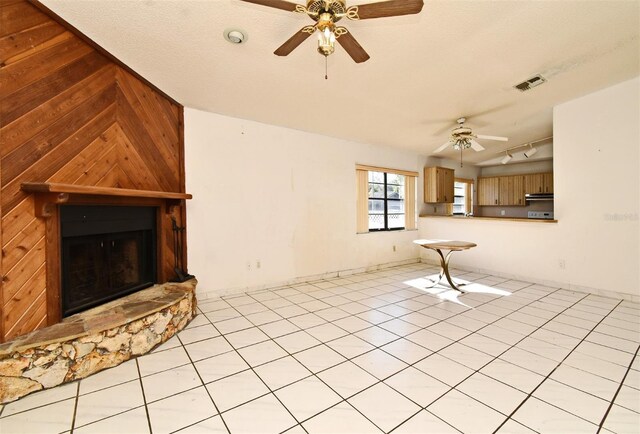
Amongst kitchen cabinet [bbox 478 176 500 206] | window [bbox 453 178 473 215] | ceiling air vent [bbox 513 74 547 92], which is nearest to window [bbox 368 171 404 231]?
window [bbox 453 178 473 215]

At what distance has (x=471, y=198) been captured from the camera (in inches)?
322

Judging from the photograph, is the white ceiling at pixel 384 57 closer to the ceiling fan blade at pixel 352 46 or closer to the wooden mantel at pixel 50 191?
the ceiling fan blade at pixel 352 46

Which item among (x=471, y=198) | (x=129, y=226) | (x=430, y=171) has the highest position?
(x=430, y=171)

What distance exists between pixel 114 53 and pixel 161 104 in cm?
80

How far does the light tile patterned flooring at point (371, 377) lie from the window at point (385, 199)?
8.49 feet

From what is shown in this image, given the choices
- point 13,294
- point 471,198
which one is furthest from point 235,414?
point 471,198

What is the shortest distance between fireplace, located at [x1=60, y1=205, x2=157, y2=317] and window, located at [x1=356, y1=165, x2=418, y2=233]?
3.67 meters

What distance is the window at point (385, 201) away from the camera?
585 centimetres

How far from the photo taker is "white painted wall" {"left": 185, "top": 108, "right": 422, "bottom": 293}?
377 cm

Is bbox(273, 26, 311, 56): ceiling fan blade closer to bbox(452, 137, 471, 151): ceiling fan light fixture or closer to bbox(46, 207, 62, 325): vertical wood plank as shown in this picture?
bbox(46, 207, 62, 325): vertical wood plank

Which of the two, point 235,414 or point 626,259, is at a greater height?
point 626,259

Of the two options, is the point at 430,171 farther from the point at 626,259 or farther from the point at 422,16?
the point at 422,16

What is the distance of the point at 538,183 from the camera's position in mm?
7160

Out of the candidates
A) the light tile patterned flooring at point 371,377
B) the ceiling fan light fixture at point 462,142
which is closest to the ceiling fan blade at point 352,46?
the light tile patterned flooring at point 371,377
